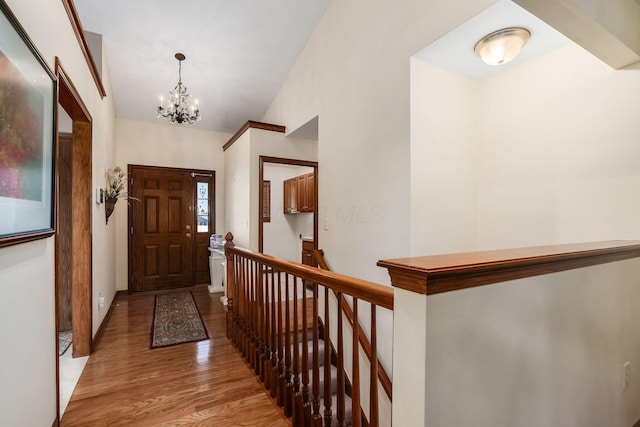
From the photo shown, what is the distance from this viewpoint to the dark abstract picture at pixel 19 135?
41.6 inches

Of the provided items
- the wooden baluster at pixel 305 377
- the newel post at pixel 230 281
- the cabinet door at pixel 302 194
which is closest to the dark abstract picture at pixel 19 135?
the wooden baluster at pixel 305 377

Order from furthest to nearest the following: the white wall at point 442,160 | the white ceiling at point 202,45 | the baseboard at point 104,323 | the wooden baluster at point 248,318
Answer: the white ceiling at point 202,45
the baseboard at point 104,323
the wooden baluster at point 248,318
the white wall at point 442,160

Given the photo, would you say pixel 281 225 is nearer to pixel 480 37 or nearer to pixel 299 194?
pixel 299 194

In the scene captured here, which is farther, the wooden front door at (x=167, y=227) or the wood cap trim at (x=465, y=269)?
the wooden front door at (x=167, y=227)

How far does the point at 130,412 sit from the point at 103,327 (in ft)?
5.73

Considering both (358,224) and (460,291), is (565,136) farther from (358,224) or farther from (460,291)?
(460,291)

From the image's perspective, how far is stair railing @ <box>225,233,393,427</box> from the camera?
4.02 feet

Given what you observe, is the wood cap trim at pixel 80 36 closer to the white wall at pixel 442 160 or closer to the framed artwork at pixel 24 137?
the framed artwork at pixel 24 137

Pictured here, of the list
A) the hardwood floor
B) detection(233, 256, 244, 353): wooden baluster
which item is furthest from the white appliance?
detection(233, 256, 244, 353): wooden baluster

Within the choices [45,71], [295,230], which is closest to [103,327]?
[45,71]

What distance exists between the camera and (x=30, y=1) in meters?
1.35

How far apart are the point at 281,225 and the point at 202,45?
11.5 feet

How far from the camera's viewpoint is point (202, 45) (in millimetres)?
3434

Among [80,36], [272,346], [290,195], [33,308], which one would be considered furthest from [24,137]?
[290,195]
